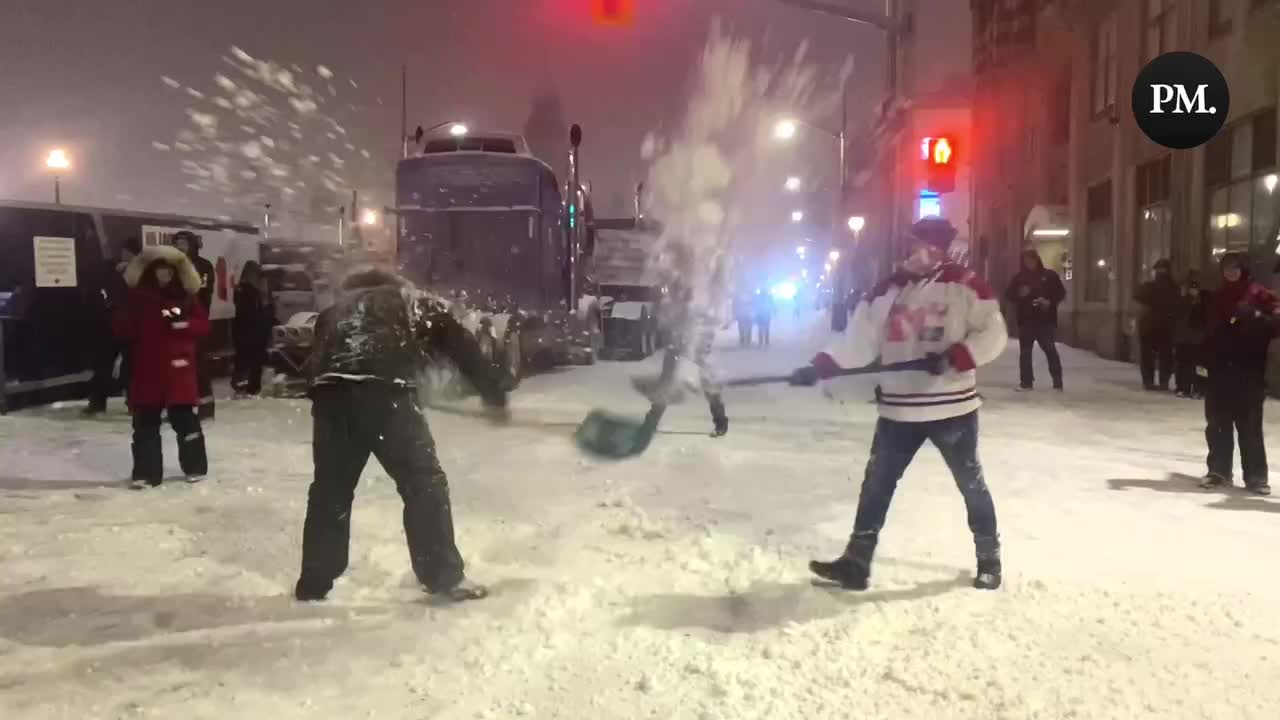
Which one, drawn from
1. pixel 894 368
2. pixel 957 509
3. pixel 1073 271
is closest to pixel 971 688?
pixel 894 368

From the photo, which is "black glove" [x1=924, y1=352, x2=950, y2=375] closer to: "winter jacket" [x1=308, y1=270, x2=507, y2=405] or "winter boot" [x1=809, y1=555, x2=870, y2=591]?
"winter boot" [x1=809, y1=555, x2=870, y2=591]

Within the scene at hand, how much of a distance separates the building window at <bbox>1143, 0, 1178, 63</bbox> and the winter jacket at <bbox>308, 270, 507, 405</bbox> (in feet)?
59.9

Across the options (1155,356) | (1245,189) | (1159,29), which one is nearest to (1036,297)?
(1155,356)

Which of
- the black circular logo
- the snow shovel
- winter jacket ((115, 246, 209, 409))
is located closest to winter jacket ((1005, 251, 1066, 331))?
the black circular logo

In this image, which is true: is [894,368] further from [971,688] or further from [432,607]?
[432,607]

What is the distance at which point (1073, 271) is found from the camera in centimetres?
2627

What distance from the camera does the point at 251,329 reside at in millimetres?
14367

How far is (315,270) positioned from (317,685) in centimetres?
1607

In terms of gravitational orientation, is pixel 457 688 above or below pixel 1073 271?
below

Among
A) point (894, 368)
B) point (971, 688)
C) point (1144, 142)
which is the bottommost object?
point (971, 688)

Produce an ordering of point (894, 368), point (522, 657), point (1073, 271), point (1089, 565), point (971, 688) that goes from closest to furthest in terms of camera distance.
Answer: point (971, 688), point (522, 657), point (894, 368), point (1089, 565), point (1073, 271)

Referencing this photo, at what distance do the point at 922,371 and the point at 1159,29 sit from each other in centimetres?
1842

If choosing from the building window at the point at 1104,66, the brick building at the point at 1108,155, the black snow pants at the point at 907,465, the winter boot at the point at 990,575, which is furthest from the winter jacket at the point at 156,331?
the building window at the point at 1104,66

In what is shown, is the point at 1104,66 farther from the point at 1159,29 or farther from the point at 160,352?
the point at 160,352
